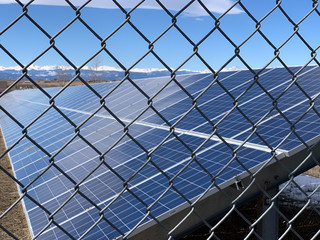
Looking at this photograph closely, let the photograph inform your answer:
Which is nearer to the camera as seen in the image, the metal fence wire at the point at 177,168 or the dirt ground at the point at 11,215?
the metal fence wire at the point at 177,168

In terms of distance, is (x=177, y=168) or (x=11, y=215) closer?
(x=177, y=168)

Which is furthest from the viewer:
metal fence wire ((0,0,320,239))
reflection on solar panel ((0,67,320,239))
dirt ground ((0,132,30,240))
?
dirt ground ((0,132,30,240))

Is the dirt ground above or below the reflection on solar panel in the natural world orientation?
above

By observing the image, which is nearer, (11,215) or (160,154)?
(160,154)

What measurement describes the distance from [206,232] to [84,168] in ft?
9.55

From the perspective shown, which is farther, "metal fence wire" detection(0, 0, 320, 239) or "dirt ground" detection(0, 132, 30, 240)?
"dirt ground" detection(0, 132, 30, 240)

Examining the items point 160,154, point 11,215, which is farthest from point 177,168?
point 11,215

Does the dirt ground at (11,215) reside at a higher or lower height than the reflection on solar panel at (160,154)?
Answer: higher

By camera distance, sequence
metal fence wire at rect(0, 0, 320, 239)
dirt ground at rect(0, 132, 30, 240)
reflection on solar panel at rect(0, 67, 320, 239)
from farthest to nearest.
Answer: dirt ground at rect(0, 132, 30, 240)
reflection on solar panel at rect(0, 67, 320, 239)
metal fence wire at rect(0, 0, 320, 239)

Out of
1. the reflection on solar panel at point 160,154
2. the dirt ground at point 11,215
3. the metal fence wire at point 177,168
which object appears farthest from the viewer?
the dirt ground at point 11,215

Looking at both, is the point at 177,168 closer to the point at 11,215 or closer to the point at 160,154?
the point at 160,154

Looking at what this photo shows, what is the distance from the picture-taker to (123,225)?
4.20 m

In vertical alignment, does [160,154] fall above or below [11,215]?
below

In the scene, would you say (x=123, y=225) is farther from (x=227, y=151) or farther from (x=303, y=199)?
(x=303, y=199)
